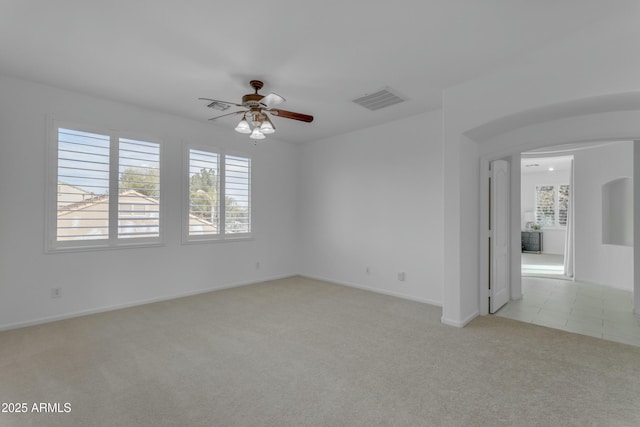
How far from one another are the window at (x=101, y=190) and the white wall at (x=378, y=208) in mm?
2978

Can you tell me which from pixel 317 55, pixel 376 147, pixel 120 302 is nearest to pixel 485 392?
pixel 317 55

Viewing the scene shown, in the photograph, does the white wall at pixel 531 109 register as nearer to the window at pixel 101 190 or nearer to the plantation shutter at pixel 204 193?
the plantation shutter at pixel 204 193

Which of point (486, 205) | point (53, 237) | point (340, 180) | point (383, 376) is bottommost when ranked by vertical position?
point (383, 376)

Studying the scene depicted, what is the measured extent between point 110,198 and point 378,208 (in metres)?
4.06

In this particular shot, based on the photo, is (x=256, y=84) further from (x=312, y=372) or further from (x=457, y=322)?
(x=457, y=322)

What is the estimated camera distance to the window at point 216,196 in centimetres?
521

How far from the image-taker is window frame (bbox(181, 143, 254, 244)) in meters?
5.10

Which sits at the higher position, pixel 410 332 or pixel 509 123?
→ pixel 509 123

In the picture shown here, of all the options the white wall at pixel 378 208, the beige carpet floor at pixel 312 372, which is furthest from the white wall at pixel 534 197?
the beige carpet floor at pixel 312 372

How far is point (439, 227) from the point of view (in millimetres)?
4699

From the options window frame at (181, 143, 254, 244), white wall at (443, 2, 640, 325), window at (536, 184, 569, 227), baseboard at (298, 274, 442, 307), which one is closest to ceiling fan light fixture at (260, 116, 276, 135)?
white wall at (443, 2, 640, 325)

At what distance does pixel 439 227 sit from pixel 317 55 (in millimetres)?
2988

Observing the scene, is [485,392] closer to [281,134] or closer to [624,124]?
[624,124]

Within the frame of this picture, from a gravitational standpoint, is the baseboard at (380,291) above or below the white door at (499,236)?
below
